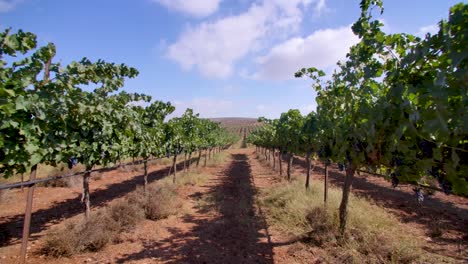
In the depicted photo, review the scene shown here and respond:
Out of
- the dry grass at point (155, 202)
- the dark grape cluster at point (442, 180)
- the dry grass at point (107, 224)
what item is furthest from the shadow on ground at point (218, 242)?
the dark grape cluster at point (442, 180)

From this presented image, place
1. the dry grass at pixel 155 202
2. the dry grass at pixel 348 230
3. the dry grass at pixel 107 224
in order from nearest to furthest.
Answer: the dry grass at pixel 348 230
the dry grass at pixel 107 224
the dry grass at pixel 155 202

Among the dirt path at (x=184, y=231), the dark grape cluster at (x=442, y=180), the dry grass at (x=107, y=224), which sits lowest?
the dirt path at (x=184, y=231)

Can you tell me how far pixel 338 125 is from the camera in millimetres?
5859

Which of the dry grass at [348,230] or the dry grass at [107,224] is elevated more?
the dry grass at [348,230]

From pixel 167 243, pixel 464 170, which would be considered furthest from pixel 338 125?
pixel 167 243

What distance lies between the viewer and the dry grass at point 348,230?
6066 millimetres

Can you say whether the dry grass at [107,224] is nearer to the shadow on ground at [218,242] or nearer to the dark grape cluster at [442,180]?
the shadow on ground at [218,242]

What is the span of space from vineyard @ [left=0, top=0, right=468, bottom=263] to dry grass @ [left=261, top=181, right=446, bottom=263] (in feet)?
0.13

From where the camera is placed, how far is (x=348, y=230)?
736cm

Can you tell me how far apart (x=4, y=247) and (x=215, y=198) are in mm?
7630

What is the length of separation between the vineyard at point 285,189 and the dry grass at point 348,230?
4 centimetres

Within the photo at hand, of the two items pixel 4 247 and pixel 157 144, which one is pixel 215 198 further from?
pixel 4 247

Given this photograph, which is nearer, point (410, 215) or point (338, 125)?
point (338, 125)

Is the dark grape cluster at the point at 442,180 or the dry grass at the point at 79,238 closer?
the dark grape cluster at the point at 442,180
